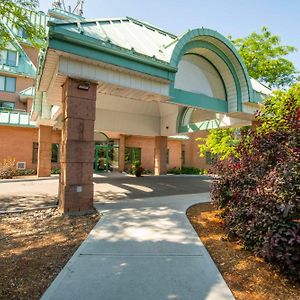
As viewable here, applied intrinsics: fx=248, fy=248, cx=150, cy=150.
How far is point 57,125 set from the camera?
20.4m

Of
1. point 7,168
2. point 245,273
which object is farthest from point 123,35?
point 7,168

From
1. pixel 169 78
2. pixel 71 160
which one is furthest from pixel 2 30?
pixel 169 78

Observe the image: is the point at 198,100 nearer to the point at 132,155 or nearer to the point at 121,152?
the point at 121,152

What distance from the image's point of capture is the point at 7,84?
28.6 metres

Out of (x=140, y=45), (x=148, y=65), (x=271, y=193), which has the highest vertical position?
(x=140, y=45)

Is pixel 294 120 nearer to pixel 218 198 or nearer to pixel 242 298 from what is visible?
pixel 218 198

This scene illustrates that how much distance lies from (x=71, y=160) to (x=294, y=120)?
241 inches

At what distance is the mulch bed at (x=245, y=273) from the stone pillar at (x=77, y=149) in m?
3.90

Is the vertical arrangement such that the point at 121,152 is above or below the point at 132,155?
above

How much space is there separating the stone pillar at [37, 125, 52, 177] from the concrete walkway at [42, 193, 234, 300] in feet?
48.7

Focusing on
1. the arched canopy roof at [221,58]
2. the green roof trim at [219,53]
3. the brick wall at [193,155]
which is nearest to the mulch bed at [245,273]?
the arched canopy roof at [221,58]

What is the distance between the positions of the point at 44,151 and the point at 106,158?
Answer: 312 inches

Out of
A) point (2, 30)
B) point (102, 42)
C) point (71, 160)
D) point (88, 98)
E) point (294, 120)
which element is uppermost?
point (2, 30)

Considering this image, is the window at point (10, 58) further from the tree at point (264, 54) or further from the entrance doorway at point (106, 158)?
the tree at point (264, 54)
